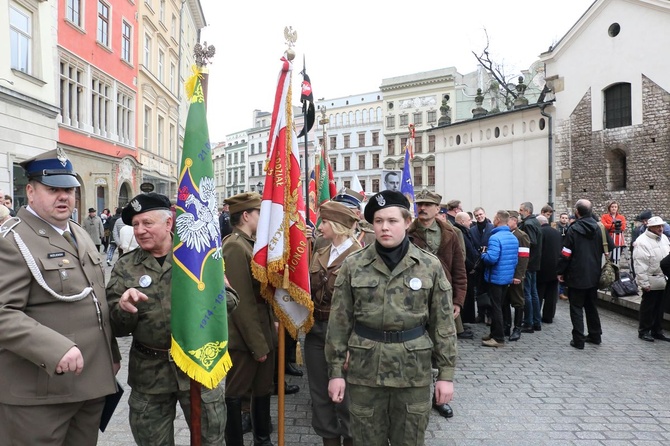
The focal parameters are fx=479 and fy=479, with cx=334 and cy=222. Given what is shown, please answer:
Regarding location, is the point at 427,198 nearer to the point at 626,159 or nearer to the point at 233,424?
the point at 233,424

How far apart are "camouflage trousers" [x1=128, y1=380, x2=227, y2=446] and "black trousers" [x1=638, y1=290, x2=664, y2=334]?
740 centimetres

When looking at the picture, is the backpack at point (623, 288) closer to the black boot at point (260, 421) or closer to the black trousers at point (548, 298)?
the black trousers at point (548, 298)

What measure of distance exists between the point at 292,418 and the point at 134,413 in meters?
2.03

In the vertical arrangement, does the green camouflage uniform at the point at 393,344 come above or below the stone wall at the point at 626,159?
below

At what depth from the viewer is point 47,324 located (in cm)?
261

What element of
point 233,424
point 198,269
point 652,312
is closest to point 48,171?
point 198,269

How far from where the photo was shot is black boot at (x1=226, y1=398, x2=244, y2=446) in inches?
151

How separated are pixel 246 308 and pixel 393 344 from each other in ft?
4.76

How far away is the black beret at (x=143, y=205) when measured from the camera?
315 centimetres

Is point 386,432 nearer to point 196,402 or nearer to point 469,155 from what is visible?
point 196,402

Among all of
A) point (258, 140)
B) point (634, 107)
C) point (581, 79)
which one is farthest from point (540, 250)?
point (258, 140)

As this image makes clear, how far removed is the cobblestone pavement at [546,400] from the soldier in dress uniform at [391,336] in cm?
144

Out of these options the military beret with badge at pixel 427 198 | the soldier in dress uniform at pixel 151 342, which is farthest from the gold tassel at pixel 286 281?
the military beret with badge at pixel 427 198

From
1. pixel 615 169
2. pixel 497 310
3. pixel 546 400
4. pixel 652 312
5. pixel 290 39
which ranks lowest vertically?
pixel 546 400
